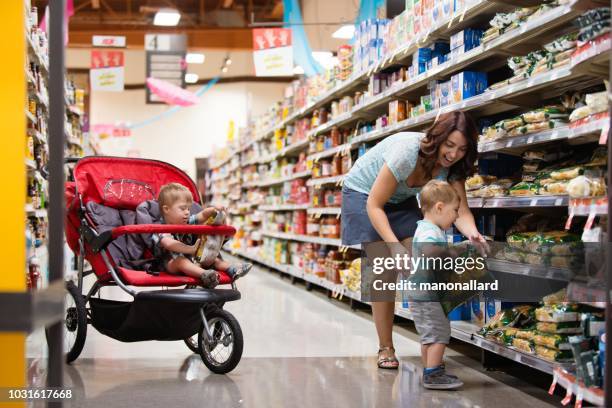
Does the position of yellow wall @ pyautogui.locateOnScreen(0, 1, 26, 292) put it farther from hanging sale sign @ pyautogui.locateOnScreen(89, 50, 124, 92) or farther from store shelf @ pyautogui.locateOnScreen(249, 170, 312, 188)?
hanging sale sign @ pyautogui.locateOnScreen(89, 50, 124, 92)

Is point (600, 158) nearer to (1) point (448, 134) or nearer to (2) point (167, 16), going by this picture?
(1) point (448, 134)

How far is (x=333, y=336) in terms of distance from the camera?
189 inches

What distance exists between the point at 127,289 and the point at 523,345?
1844 mm

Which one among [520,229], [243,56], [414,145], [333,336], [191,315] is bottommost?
[333,336]

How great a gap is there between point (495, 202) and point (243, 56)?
19.1m

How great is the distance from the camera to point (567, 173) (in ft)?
10.2

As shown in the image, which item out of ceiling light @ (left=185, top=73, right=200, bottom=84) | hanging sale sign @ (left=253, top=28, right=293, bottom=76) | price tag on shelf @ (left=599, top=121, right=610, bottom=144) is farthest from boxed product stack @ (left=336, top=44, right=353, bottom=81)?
ceiling light @ (left=185, top=73, right=200, bottom=84)

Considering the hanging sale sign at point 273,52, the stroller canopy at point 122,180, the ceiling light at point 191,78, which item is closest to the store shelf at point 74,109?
A: the hanging sale sign at point 273,52

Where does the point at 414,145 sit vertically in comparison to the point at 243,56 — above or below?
below

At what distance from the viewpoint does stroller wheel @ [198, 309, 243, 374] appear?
11.4 feet

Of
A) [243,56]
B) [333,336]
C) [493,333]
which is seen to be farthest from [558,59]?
[243,56]

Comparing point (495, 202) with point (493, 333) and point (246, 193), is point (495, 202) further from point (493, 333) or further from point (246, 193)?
point (246, 193)

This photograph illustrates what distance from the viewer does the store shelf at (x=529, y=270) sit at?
310 centimetres

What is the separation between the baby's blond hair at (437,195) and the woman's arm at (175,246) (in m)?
1.19
